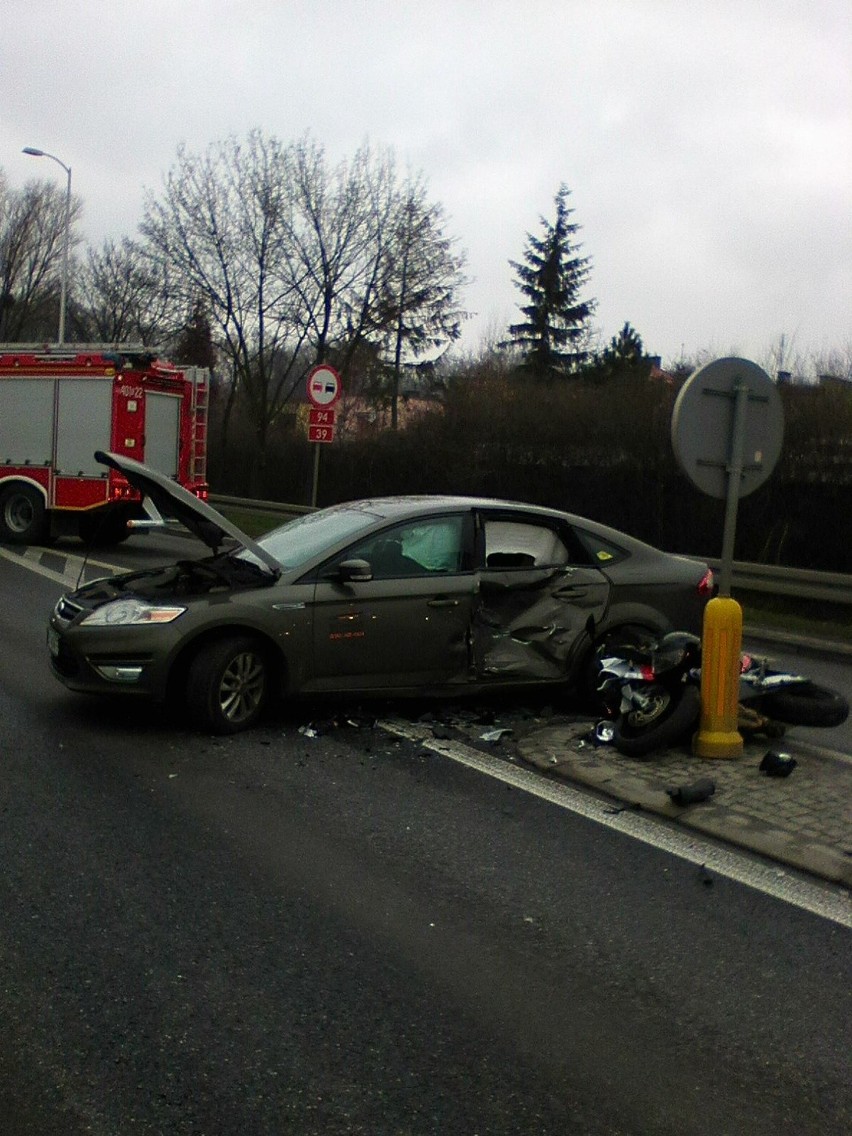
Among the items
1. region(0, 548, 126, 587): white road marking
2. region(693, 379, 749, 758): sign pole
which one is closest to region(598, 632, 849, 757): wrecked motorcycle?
region(693, 379, 749, 758): sign pole

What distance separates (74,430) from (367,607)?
12.5 metres

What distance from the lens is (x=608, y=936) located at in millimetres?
4496

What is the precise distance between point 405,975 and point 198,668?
3267mm

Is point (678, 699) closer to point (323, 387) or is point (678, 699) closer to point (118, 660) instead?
point (118, 660)

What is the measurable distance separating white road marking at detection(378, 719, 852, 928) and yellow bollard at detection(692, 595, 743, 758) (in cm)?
105

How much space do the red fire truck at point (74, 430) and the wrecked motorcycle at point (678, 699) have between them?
40.1ft

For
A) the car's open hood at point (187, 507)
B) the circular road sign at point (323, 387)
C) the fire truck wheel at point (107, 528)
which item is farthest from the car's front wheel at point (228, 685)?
the circular road sign at point (323, 387)

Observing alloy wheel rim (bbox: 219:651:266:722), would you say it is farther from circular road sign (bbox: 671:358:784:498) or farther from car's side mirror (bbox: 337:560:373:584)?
circular road sign (bbox: 671:358:784:498)

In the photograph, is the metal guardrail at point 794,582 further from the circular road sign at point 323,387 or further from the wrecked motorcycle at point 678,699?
the circular road sign at point 323,387

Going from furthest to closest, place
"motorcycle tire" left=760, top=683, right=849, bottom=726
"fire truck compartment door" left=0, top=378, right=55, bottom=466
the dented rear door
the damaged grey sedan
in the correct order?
1. "fire truck compartment door" left=0, top=378, right=55, bottom=466
2. the dented rear door
3. "motorcycle tire" left=760, top=683, right=849, bottom=726
4. the damaged grey sedan

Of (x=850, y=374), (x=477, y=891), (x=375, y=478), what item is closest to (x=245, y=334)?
(x=375, y=478)

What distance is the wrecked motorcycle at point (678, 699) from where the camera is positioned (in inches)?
274

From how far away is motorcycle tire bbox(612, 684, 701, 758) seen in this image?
6848mm

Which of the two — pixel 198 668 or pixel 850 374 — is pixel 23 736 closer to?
pixel 198 668
